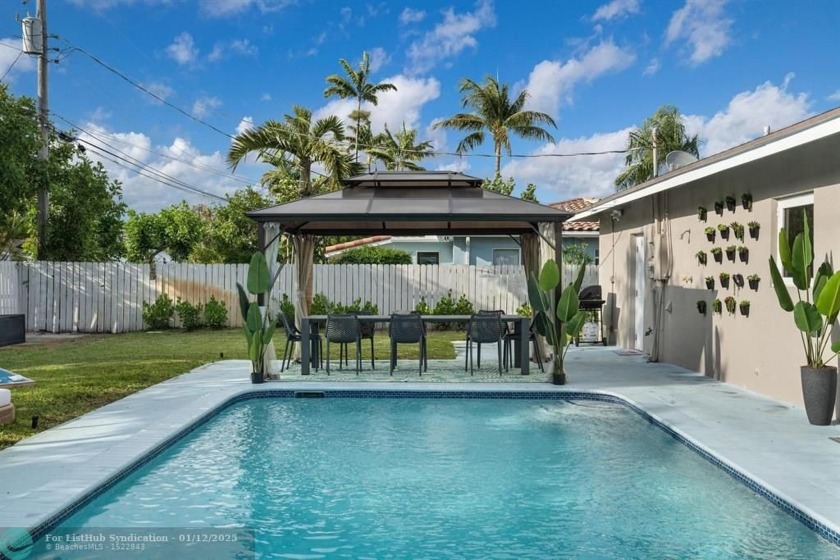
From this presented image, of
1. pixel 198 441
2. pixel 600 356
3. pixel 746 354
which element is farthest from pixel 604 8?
pixel 198 441

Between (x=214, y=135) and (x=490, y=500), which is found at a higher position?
(x=214, y=135)

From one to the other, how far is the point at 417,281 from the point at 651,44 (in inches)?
560

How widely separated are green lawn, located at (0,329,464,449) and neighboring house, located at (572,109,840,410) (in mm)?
3892

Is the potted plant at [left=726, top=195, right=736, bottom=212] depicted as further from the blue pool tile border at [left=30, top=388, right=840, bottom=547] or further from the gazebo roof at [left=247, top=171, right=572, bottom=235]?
the blue pool tile border at [left=30, top=388, right=840, bottom=547]

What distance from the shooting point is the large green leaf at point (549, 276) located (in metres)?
9.42

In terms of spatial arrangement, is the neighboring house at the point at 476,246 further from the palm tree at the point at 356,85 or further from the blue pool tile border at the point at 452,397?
the blue pool tile border at the point at 452,397

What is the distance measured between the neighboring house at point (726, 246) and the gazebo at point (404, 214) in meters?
1.98

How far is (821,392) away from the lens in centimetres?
680

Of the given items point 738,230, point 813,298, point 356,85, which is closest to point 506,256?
point 356,85

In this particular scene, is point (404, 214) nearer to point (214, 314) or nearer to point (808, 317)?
point (808, 317)

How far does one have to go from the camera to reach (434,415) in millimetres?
8164

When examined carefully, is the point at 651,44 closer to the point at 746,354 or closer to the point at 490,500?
the point at 746,354

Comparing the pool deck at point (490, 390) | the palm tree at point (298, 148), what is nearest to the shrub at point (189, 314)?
the palm tree at point (298, 148)

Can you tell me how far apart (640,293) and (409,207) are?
552 centimetres
